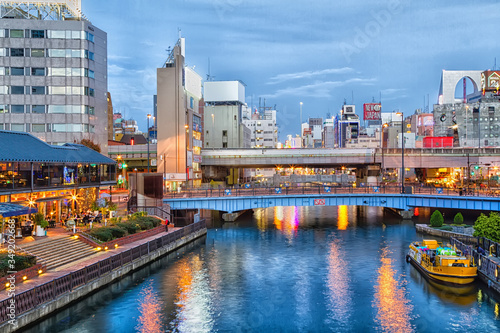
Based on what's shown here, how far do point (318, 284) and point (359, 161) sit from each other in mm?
61833

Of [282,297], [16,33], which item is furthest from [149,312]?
[16,33]

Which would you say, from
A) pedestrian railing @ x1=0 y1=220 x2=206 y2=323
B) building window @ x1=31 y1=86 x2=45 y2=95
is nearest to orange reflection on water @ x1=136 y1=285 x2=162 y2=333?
pedestrian railing @ x1=0 y1=220 x2=206 y2=323

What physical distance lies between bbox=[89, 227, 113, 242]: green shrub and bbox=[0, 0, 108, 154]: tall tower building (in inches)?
1660

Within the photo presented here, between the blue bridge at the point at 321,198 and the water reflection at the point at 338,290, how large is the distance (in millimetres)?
18548

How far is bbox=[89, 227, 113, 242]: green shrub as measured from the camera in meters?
39.5

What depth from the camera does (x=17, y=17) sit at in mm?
80688

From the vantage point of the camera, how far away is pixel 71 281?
2866 centimetres

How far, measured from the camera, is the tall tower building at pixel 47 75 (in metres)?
76.4

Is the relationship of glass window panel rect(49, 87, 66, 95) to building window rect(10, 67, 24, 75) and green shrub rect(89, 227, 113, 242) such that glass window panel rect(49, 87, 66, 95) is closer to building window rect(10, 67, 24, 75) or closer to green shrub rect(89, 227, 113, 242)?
building window rect(10, 67, 24, 75)

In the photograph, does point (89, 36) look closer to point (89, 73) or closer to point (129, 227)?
point (89, 73)

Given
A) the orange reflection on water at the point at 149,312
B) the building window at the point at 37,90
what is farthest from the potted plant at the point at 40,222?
the building window at the point at 37,90

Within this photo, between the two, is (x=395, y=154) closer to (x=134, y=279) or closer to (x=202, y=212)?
(x=202, y=212)

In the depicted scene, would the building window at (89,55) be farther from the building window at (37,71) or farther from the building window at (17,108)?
the building window at (17,108)

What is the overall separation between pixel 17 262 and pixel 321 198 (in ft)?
152
